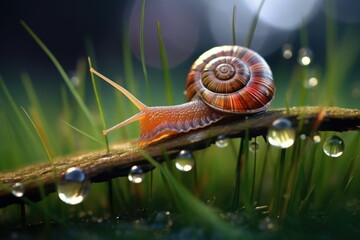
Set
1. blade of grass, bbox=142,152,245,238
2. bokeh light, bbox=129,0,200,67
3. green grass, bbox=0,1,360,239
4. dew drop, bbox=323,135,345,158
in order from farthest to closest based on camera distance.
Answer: bokeh light, bbox=129,0,200,67 → dew drop, bbox=323,135,345,158 → green grass, bbox=0,1,360,239 → blade of grass, bbox=142,152,245,238

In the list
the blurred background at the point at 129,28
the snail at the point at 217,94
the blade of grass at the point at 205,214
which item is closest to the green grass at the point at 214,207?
the blade of grass at the point at 205,214

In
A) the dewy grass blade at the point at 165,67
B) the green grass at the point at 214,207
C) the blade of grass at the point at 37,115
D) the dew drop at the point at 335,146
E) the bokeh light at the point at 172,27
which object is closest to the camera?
the green grass at the point at 214,207


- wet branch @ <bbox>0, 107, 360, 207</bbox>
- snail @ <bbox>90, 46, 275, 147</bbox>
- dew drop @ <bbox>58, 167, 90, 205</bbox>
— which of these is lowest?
dew drop @ <bbox>58, 167, 90, 205</bbox>

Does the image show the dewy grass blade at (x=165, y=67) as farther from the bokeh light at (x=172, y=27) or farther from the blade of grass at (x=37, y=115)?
the bokeh light at (x=172, y=27)

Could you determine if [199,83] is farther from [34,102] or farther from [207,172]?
[34,102]

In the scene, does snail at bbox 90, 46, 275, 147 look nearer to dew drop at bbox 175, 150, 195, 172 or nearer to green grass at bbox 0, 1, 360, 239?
green grass at bbox 0, 1, 360, 239

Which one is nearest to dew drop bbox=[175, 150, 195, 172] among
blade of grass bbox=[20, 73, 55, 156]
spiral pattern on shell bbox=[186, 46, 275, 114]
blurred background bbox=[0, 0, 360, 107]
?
spiral pattern on shell bbox=[186, 46, 275, 114]
